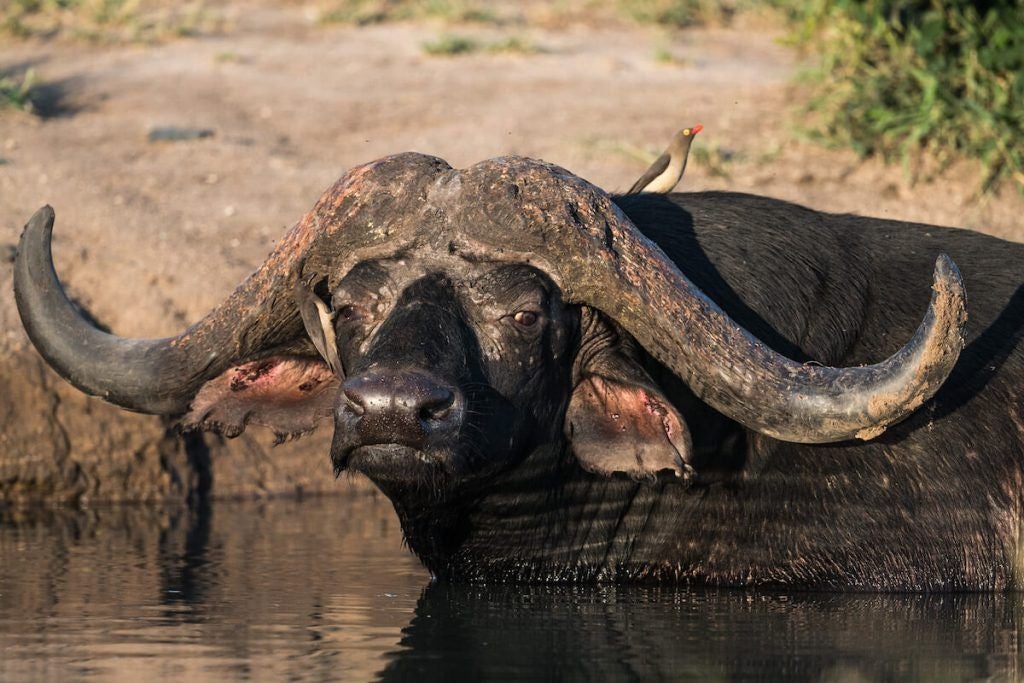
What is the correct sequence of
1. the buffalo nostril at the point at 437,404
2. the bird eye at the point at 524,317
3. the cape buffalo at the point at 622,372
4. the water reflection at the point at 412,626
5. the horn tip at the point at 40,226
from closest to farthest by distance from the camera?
the water reflection at the point at 412,626 < the buffalo nostril at the point at 437,404 < the cape buffalo at the point at 622,372 < the bird eye at the point at 524,317 < the horn tip at the point at 40,226

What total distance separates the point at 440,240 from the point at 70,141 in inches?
233

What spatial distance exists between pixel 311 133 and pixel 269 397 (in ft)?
18.5

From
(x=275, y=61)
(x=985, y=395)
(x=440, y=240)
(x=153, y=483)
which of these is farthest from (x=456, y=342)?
(x=275, y=61)

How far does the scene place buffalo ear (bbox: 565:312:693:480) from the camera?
16.4 feet

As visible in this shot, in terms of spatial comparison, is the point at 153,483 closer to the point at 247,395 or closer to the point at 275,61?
the point at 247,395

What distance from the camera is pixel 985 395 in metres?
5.52

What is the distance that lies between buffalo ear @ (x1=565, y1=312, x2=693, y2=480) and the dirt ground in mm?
3031

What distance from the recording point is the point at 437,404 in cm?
457

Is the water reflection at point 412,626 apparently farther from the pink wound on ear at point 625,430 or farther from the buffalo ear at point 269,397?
the buffalo ear at point 269,397

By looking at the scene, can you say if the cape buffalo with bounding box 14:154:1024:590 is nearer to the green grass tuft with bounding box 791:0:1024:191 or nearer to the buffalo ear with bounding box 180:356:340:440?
the buffalo ear with bounding box 180:356:340:440

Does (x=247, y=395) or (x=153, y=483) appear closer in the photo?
(x=247, y=395)

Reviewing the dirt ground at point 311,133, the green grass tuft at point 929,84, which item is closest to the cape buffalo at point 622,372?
the dirt ground at point 311,133

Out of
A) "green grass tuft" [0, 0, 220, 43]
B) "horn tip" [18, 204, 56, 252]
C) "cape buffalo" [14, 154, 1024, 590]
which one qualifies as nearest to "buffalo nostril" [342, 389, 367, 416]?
"cape buffalo" [14, 154, 1024, 590]

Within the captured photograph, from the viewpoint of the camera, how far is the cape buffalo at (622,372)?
15.8 ft
